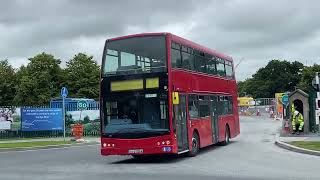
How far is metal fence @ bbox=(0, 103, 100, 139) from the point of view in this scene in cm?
3831

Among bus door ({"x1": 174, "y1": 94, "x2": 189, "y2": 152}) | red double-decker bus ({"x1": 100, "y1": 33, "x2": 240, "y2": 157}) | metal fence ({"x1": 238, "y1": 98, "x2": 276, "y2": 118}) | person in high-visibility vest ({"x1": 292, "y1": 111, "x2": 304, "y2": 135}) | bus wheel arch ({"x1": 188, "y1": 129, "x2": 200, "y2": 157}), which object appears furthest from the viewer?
metal fence ({"x1": 238, "y1": 98, "x2": 276, "y2": 118})

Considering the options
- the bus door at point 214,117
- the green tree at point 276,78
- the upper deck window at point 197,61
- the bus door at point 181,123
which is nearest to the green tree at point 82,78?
the upper deck window at point 197,61

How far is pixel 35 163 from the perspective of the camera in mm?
19875

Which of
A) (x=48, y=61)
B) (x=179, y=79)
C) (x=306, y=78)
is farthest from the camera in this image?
(x=306, y=78)

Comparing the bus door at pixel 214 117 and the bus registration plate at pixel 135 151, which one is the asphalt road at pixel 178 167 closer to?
the bus registration plate at pixel 135 151

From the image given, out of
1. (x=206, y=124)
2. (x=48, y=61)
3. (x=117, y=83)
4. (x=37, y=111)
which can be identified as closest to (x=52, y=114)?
(x=37, y=111)

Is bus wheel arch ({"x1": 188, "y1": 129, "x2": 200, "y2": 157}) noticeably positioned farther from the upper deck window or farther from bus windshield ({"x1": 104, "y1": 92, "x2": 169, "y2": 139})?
bus windshield ({"x1": 104, "y1": 92, "x2": 169, "y2": 139})

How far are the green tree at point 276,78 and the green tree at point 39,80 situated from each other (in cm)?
9066

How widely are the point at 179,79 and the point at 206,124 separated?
13.3ft

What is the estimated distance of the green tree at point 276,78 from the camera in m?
149

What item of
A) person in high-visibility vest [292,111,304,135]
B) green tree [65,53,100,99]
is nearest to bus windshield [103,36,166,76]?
person in high-visibility vest [292,111,304,135]

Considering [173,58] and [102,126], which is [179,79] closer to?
[173,58]

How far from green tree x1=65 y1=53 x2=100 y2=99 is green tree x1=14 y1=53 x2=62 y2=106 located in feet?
4.61

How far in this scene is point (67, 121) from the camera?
130 ft
